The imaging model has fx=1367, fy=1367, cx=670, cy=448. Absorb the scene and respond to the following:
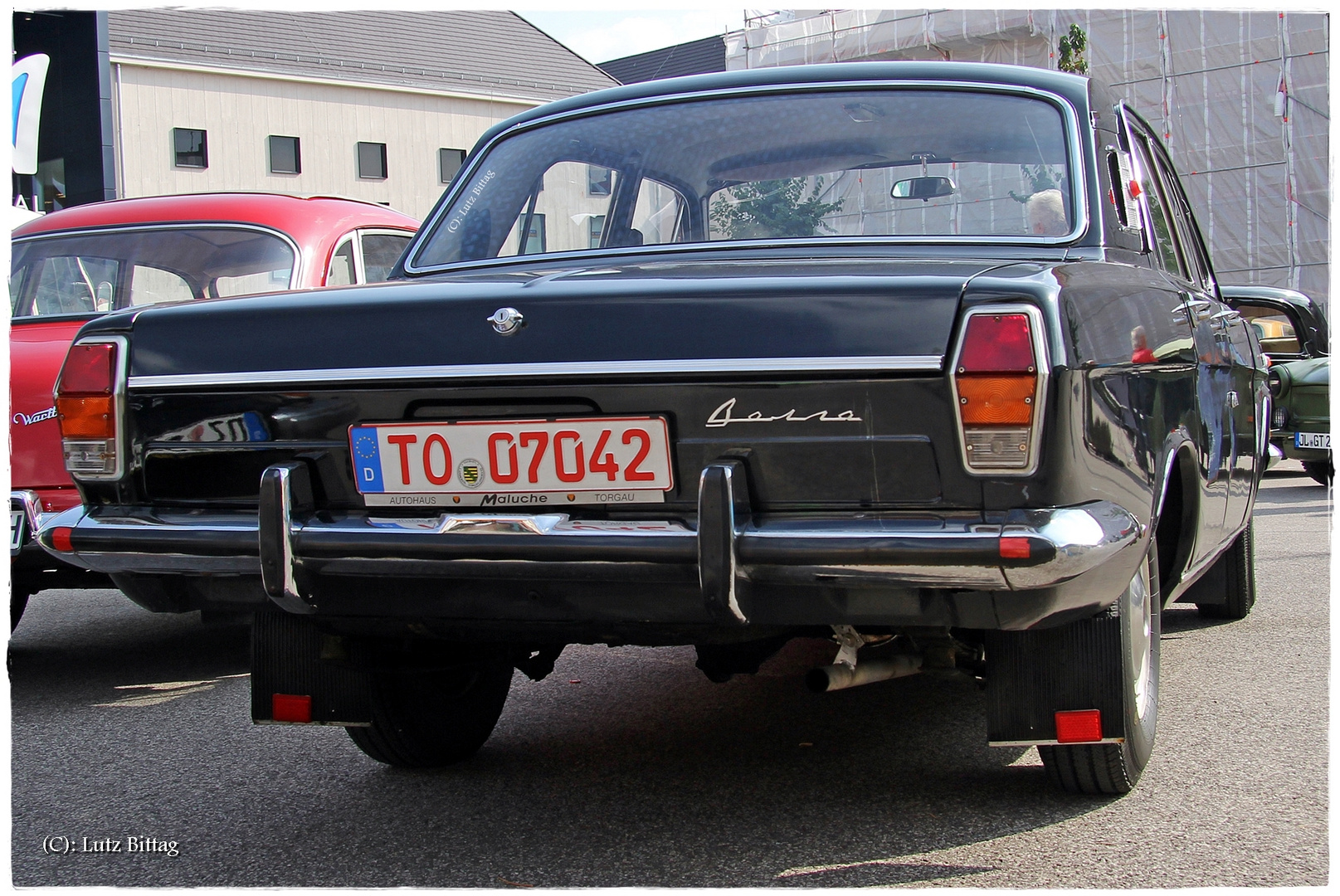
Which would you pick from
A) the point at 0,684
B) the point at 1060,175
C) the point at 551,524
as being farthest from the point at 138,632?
the point at 1060,175

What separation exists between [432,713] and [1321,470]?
997cm

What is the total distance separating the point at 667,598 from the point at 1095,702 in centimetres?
94

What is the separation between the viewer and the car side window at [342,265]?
Result: 234 inches

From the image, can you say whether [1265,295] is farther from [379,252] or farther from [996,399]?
[379,252]

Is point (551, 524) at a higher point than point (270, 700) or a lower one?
higher

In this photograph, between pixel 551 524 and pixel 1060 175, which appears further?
pixel 1060 175

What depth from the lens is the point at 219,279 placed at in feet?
18.9

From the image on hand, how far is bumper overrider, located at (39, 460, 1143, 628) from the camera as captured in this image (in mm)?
2387

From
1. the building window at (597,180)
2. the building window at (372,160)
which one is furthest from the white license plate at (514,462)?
the building window at (372,160)

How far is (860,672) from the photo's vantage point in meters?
3.02

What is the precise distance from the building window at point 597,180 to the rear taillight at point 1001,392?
1.64 m

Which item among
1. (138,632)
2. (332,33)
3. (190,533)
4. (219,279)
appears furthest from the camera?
(332,33)

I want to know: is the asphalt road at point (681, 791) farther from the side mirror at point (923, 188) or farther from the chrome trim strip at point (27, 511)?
the side mirror at point (923, 188)

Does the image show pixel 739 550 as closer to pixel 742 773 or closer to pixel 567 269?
pixel 567 269
